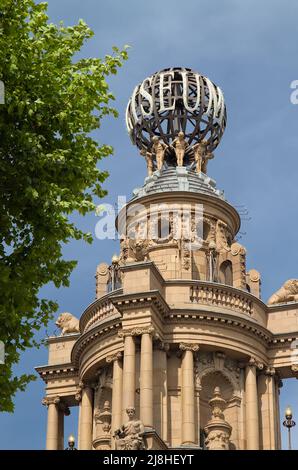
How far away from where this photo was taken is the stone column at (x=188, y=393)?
5569 cm

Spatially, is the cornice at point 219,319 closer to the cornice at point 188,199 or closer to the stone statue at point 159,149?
the cornice at point 188,199

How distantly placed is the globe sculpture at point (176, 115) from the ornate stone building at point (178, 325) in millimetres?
72

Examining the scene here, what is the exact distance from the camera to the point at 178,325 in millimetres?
57844

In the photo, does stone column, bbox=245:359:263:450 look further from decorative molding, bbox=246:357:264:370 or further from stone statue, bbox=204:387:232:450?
stone statue, bbox=204:387:232:450

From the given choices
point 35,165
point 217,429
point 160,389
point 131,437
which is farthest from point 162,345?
point 35,165

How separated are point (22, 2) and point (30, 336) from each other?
29.3 ft

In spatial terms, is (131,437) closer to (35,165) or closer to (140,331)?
(140,331)

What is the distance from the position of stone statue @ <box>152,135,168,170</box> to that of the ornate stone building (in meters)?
0.06

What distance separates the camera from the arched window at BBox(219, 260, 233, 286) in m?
62.5

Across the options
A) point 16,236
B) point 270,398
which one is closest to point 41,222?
point 16,236

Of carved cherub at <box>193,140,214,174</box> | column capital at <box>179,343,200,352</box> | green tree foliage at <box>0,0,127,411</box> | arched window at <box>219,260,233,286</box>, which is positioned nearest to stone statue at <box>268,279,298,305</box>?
arched window at <box>219,260,233,286</box>

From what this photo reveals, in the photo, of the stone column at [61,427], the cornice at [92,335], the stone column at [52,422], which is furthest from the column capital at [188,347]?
the stone column at [61,427]

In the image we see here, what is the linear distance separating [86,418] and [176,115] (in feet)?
53.4
